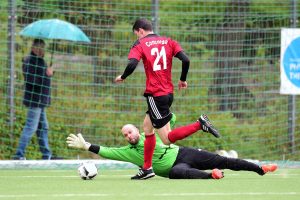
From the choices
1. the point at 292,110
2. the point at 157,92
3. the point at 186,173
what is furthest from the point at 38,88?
the point at 186,173

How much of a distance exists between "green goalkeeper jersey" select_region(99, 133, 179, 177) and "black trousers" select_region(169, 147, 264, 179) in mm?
106

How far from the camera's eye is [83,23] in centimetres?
1864

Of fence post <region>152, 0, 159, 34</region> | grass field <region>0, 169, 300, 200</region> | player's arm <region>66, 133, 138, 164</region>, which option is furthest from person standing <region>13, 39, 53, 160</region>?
player's arm <region>66, 133, 138, 164</region>

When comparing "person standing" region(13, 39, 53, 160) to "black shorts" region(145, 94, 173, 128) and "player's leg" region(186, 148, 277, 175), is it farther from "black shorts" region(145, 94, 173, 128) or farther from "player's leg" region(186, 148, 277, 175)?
"player's leg" region(186, 148, 277, 175)

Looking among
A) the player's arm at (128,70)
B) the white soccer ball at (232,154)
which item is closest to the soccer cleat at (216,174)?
the player's arm at (128,70)

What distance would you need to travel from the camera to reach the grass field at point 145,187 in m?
10.6

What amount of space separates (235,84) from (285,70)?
0.99 meters

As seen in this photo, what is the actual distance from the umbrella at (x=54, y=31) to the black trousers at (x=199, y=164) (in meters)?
4.27

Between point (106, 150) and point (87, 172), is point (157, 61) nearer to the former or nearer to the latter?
point (106, 150)

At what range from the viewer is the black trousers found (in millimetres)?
12961

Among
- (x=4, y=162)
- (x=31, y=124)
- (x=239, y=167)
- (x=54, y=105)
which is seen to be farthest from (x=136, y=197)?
(x=54, y=105)

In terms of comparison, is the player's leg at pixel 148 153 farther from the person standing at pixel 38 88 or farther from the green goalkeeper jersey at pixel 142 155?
the person standing at pixel 38 88

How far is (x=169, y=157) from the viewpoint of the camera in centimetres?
1337

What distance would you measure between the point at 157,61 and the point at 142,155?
1173mm
